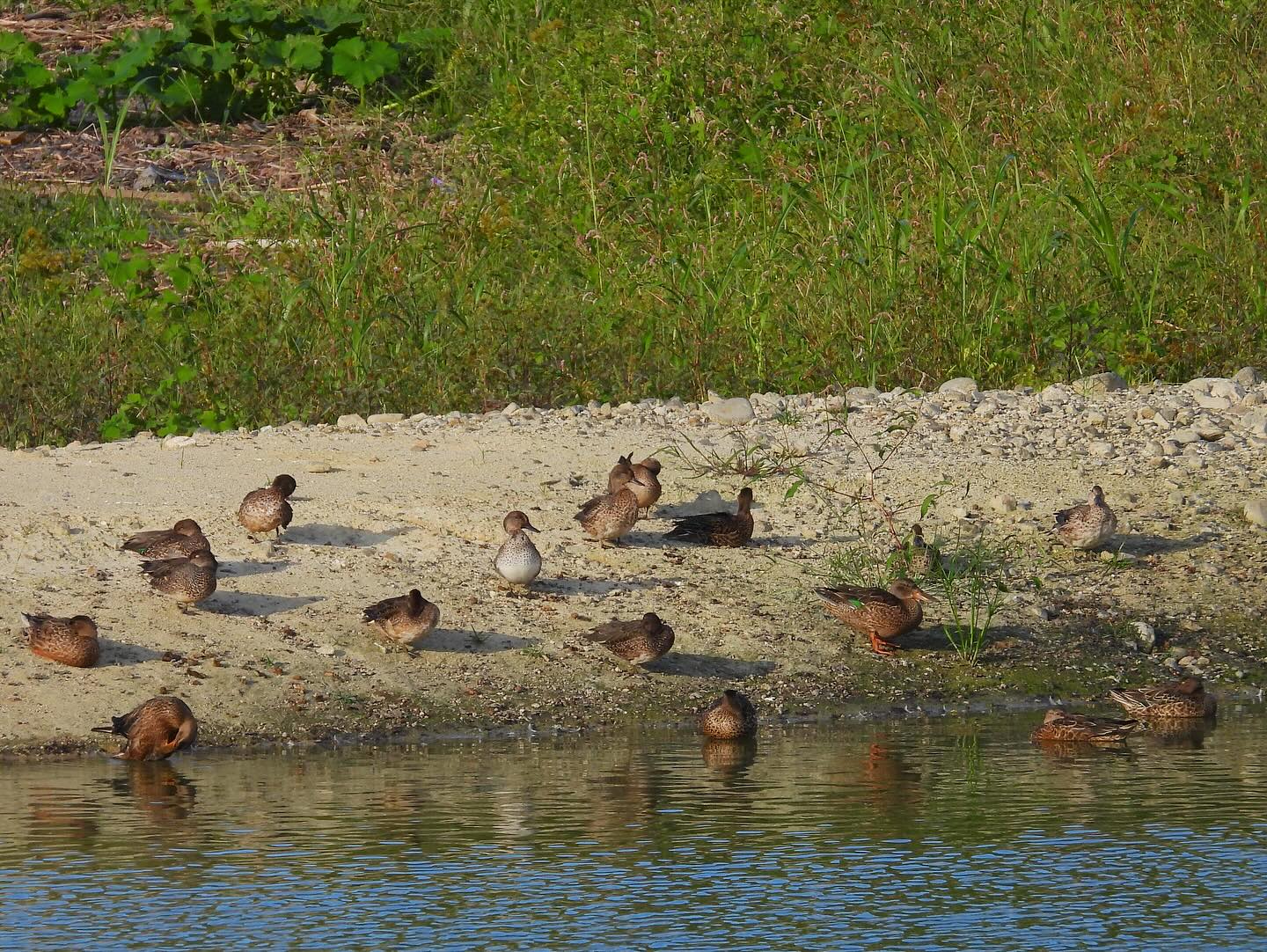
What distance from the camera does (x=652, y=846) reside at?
701 centimetres

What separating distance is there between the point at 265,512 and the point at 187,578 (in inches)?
37.2

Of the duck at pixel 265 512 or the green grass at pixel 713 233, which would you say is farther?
the green grass at pixel 713 233

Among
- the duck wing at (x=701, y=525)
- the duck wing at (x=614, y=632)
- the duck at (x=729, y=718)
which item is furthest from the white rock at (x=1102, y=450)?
the duck at (x=729, y=718)

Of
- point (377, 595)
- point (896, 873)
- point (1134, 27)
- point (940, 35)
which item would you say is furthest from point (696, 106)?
point (896, 873)

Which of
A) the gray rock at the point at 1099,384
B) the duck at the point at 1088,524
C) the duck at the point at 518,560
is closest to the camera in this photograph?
the duck at the point at 518,560

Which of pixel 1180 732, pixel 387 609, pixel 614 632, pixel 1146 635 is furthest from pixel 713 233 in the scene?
pixel 1180 732

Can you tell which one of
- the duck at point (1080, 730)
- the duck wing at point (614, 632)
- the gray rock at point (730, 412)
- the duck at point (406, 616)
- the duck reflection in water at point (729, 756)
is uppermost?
the gray rock at point (730, 412)

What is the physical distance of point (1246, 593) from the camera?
1072 centimetres

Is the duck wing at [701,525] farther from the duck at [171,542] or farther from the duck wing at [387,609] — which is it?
the duck at [171,542]

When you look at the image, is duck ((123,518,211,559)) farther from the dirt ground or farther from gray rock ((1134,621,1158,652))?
gray rock ((1134,621,1158,652))

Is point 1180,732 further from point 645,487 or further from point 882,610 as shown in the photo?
point 645,487

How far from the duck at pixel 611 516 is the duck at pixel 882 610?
119 centimetres

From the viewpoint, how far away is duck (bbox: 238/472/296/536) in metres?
10.3

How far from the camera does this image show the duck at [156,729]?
8320 millimetres
